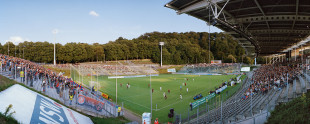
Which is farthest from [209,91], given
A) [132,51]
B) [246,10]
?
[132,51]

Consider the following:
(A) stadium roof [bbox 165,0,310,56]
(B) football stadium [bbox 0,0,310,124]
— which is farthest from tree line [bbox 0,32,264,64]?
(A) stadium roof [bbox 165,0,310,56]

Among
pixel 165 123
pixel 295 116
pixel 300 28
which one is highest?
pixel 300 28

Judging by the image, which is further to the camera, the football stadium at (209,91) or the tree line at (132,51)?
the tree line at (132,51)

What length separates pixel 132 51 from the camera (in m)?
96.1

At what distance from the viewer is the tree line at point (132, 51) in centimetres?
7081

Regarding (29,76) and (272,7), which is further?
(29,76)

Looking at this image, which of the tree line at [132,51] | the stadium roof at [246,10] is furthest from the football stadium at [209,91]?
the tree line at [132,51]

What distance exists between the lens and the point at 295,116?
7.16 m

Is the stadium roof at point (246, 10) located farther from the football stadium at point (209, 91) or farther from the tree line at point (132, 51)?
the tree line at point (132, 51)

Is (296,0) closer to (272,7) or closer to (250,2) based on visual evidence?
(272,7)

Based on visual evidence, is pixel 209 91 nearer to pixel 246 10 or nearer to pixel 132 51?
pixel 246 10

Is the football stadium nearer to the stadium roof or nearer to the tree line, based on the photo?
the stadium roof

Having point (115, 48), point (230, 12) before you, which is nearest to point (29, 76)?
point (230, 12)

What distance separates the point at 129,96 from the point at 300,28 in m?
22.6
